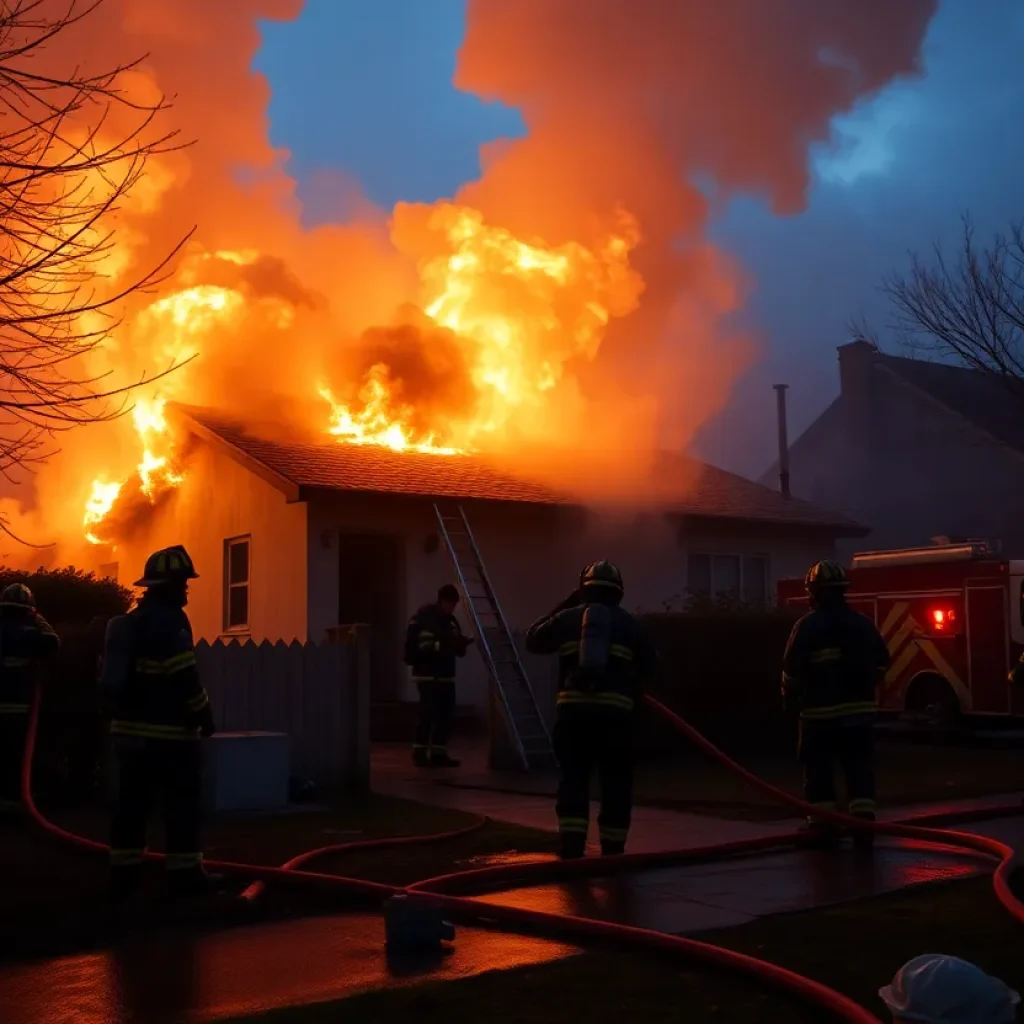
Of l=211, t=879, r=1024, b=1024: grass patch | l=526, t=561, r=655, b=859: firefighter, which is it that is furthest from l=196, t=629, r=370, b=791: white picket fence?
l=211, t=879, r=1024, b=1024: grass patch

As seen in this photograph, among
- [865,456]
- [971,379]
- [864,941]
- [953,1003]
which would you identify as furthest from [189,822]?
[971,379]

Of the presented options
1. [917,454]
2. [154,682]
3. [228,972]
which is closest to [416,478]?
[154,682]

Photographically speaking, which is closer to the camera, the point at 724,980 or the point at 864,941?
the point at 724,980

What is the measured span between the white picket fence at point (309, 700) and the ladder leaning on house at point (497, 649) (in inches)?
83.9

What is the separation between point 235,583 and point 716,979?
13.9 meters

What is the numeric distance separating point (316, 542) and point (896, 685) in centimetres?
764

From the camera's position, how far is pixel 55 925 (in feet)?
19.1

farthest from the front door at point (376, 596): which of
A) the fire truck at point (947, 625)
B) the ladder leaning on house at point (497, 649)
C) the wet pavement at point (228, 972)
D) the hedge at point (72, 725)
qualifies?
the wet pavement at point (228, 972)

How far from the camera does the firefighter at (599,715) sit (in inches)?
279

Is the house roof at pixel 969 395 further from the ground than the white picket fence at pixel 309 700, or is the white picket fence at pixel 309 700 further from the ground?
the house roof at pixel 969 395

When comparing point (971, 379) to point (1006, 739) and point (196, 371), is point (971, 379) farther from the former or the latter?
point (196, 371)

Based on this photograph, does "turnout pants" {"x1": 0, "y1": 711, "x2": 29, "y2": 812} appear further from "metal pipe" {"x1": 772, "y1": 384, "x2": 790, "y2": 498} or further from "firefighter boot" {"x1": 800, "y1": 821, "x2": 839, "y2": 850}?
"metal pipe" {"x1": 772, "y1": 384, "x2": 790, "y2": 498}

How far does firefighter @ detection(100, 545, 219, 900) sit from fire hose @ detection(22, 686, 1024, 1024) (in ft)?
1.24

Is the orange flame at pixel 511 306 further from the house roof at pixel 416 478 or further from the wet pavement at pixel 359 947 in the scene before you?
the wet pavement at pixel 359 947
